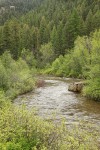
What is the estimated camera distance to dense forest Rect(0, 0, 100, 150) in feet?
48.2

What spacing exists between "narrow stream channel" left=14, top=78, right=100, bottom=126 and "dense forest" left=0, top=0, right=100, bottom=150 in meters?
1.96

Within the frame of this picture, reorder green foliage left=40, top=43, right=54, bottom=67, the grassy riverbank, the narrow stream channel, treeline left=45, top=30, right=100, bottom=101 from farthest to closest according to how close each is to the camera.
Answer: green foliage left=40, top=43, right=54, bottom=67 < treeline left=45, top=30, right=100, bottom=101 < the narrow stream channel < the grassy riverbank

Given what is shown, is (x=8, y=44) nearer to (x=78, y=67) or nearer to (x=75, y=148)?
(x=78, y=67)

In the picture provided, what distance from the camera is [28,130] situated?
601 inches

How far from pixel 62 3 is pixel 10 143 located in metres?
140

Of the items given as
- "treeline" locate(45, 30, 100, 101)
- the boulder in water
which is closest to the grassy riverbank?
"treeline" locate(45, 30, 100, 101)

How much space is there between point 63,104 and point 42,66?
5209 centimetres

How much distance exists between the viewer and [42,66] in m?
87.2

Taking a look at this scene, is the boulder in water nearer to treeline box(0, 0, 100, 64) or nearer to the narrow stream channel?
the narrow stream channel

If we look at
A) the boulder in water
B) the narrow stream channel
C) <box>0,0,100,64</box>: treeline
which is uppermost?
<box>0,0,100,64</box>: treeline

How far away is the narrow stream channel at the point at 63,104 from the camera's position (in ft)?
96.2

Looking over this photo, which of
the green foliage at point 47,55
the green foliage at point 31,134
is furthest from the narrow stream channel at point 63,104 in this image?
the green foliage at point 47,55

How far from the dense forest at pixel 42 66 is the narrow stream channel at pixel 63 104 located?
1959 mm

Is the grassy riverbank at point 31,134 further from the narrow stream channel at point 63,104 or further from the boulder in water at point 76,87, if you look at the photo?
the boulder in water at point 76,87
